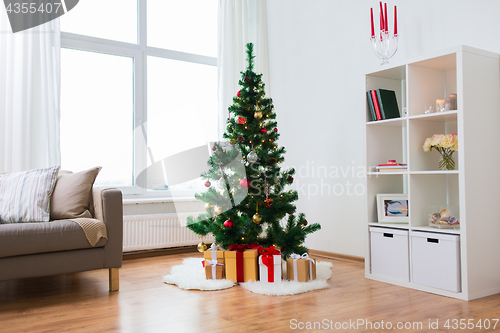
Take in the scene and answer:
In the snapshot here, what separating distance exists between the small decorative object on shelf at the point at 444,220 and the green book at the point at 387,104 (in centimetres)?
73

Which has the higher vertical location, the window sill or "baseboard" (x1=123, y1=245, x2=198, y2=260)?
the window sill

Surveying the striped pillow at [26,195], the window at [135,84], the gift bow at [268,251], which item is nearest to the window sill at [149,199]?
the window at [135,84]

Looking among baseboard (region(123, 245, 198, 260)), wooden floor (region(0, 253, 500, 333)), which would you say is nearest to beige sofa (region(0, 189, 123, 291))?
wooden floor (region(0, 253, 500, 333))

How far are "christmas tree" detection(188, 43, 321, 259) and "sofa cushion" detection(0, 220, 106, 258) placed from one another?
2.70 feet

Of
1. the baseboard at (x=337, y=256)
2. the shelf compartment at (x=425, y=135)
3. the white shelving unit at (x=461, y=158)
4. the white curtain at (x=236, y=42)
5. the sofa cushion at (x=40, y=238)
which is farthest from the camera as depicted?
the white curtain at (x=236, y=42)

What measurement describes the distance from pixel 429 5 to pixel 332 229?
6.32 feet

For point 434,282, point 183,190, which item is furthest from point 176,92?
point 434,282

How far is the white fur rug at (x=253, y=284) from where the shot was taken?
2543 millimetres

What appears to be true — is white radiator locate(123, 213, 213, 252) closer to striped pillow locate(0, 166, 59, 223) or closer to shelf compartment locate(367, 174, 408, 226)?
striped pillow locate(0, 166, 59, 223)

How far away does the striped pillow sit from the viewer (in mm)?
2535

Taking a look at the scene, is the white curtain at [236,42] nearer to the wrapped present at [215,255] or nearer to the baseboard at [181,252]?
the baseboard at [181,252]

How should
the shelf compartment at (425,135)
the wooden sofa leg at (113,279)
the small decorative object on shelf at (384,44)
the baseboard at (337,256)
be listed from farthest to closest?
the baseboard at (337,256)
the small decorative object on shelf at (384,44)
the shelf compartment at (425,135)
the wooden sofa leg at (113,279)

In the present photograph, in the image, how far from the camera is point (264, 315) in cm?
212

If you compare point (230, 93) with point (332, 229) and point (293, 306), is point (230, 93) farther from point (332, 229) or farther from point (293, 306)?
point (293, 306)
